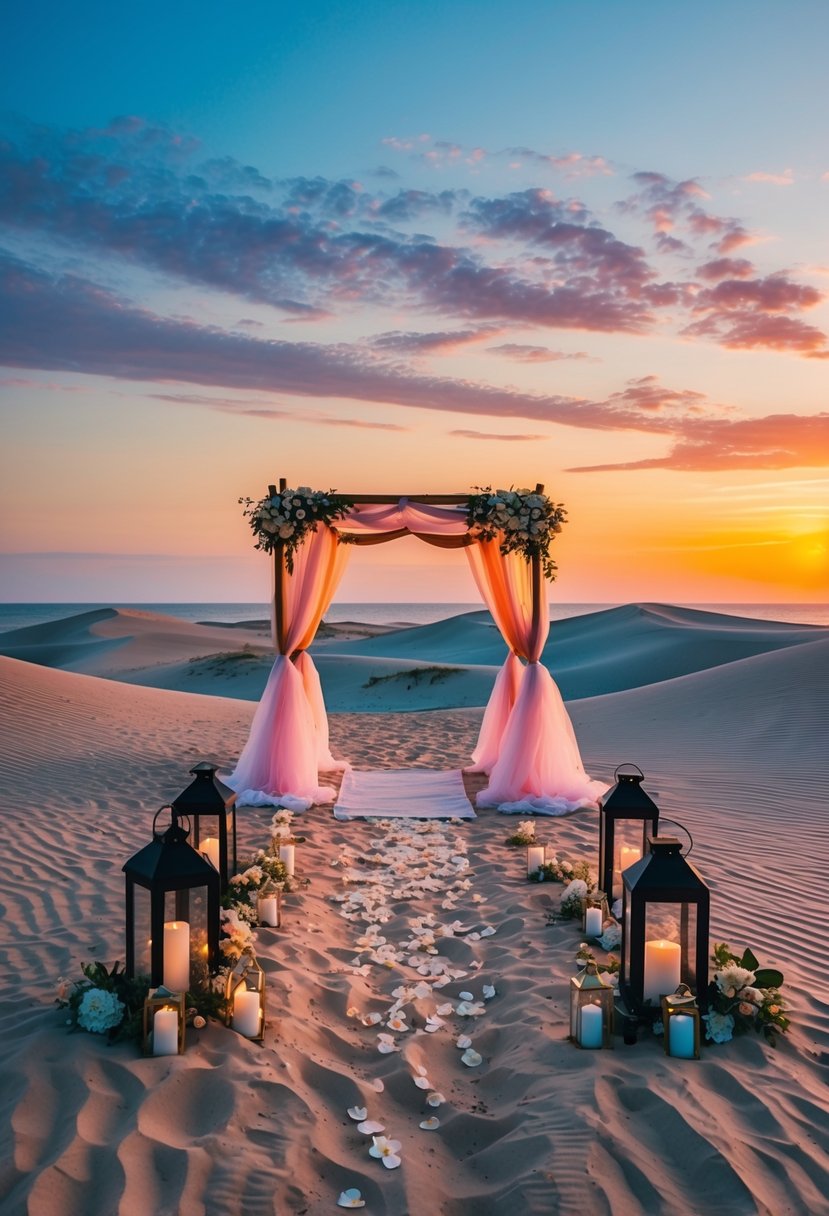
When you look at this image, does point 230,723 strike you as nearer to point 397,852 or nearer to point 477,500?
point 477,500

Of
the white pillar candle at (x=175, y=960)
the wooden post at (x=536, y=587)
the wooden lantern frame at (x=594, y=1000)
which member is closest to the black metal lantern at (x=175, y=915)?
the white pillar candle at (x=175, y=960)

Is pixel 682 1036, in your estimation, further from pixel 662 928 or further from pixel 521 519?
pixel 521 519

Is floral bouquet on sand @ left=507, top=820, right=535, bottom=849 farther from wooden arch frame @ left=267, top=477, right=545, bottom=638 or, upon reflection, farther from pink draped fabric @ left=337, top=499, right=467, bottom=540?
pink draped fabric @ left=337, top=499, right=467, bottom=540

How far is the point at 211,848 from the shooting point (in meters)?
5.98

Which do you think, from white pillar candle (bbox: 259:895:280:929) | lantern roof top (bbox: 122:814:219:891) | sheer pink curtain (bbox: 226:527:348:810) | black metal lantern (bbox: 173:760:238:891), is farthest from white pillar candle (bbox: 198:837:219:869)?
sheer pink curtain (bbox: 226:527:348:810)

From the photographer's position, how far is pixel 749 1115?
3.57 meters

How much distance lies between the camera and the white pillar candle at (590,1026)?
4.12 metres

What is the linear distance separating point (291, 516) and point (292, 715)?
2.32 m

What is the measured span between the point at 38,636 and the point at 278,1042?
49374mm

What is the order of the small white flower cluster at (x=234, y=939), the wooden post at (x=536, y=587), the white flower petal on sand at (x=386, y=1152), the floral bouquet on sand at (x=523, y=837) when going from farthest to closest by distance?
1. the wooden post at (x=536, y=587)
2. the floral bouquet on sand at (x=523, y=837)
3. the small white flower cluster at (x=234, y=939)
4. the white flower petal on sand at (x=386, y=1152)

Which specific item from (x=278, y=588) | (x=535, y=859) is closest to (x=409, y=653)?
(x=278, y=588)

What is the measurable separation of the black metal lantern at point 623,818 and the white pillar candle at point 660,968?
1479 millimetres

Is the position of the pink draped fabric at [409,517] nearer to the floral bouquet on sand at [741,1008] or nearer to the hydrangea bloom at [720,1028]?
the floral bouquet on sand at [741,1008]

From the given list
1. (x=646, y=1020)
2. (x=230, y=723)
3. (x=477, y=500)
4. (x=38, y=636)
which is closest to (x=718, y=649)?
(x=230, y=723)
